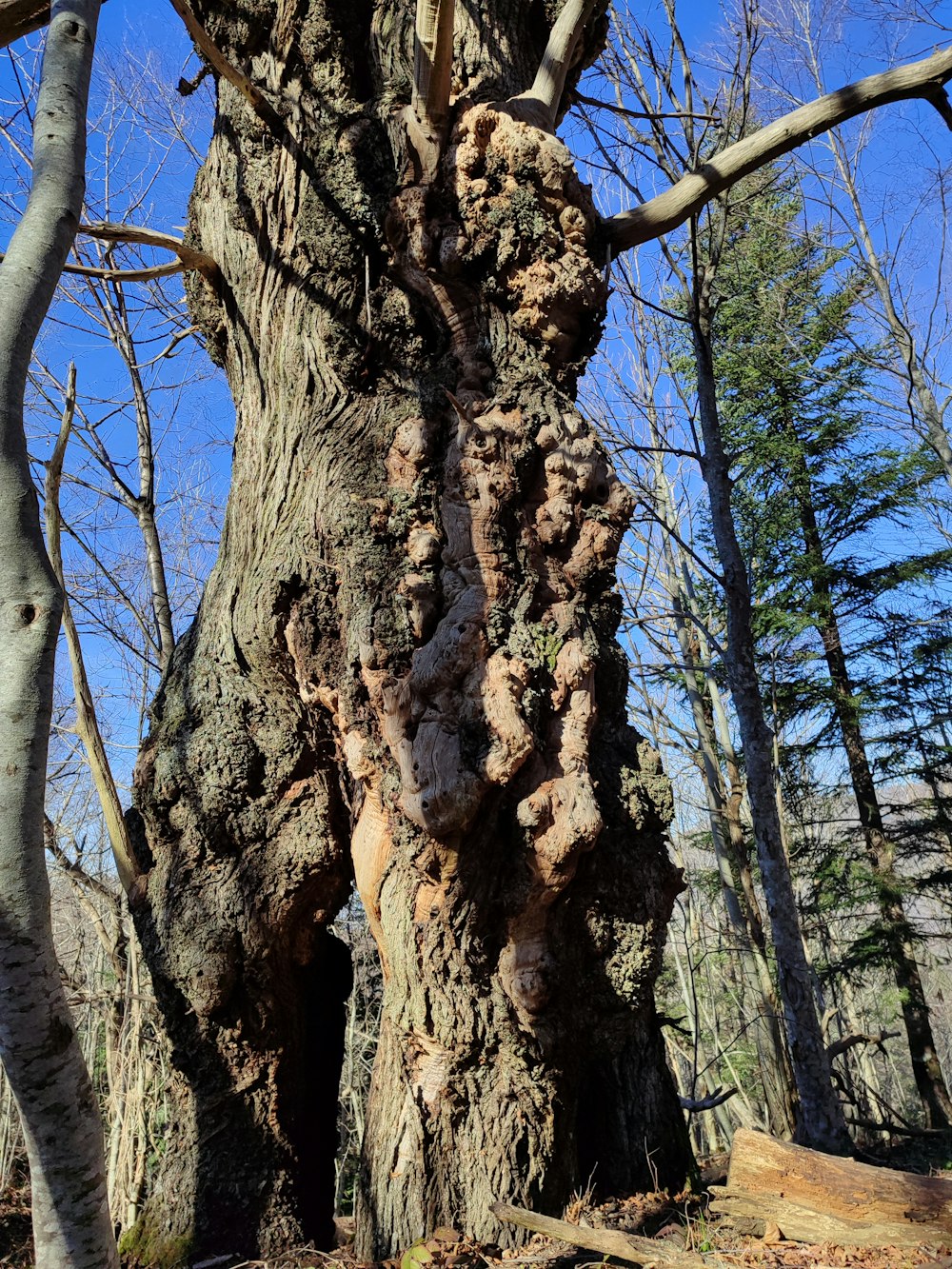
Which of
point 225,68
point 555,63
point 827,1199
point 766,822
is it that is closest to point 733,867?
point 766,822

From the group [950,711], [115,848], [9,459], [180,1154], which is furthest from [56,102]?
[950,711]

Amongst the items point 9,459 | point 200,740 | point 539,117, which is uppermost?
point 539,117

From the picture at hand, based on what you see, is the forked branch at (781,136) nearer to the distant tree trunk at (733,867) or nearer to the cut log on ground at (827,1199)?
the distant tree trunk at (733,867)

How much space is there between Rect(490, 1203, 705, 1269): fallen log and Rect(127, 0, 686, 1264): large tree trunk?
8.8 inches

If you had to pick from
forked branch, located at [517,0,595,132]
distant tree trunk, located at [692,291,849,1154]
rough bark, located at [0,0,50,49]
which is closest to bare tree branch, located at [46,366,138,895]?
rough bark, located at [0,0,50,49]

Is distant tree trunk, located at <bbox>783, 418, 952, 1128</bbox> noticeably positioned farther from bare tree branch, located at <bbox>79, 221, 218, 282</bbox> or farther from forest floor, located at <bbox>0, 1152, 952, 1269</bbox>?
bare tree branch, located at <bbox>79, 221, 218, 282</bbox>

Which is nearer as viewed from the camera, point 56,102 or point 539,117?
point 56,102

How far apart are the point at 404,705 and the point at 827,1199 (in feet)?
6.29

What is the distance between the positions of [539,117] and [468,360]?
1.09 meters

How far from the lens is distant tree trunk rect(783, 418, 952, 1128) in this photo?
9828mm

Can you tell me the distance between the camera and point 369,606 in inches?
115

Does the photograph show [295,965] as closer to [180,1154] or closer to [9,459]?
[180,1154]

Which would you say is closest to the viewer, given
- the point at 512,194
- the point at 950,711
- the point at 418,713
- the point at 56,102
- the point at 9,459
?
the point at 9,459

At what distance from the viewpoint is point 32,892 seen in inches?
66.5
